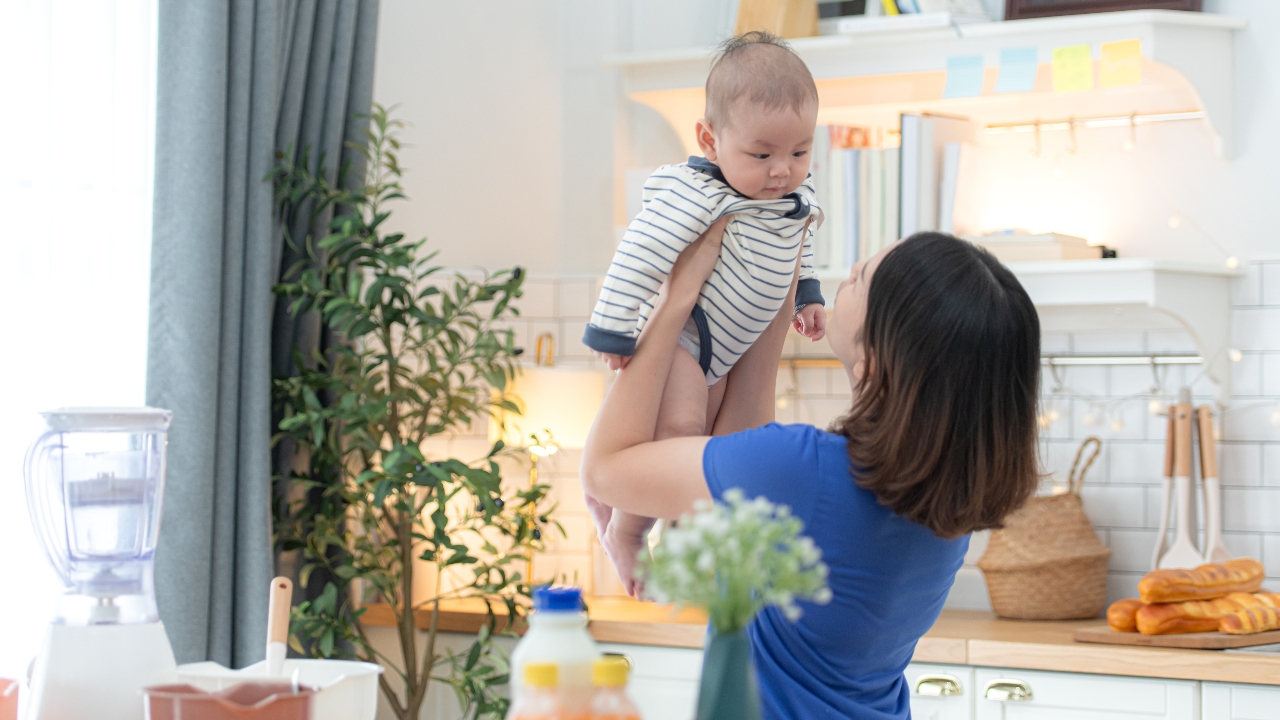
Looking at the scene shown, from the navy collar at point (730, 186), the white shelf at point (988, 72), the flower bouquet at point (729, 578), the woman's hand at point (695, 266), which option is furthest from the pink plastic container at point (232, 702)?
the white shelf at point (988, 72)

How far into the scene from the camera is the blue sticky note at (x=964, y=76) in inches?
113

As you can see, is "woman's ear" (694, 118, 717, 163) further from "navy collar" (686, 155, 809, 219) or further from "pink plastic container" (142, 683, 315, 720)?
"pink plastic container" (142, 683, 315, 720)

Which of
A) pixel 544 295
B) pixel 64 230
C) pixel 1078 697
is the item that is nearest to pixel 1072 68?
pixel 1078 697

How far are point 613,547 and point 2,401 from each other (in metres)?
1.23

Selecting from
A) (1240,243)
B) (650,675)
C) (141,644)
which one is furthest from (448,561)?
(1240,243)

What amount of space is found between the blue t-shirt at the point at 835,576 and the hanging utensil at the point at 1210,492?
5.70ft

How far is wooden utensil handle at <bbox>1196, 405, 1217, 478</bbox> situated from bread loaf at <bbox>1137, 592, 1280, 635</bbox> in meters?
0.36

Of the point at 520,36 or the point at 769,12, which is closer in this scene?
the point at 769,12

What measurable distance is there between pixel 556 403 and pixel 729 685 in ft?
7.47

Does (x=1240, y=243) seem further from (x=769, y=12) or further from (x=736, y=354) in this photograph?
(x=736, y=354)

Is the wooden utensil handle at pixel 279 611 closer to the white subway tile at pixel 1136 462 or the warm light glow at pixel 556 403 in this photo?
the warm light glow at pixel 556 403

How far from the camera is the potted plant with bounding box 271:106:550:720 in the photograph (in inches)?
99.9

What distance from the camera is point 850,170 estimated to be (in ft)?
9.68

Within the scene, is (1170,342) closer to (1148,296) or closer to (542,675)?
(1148,296)
